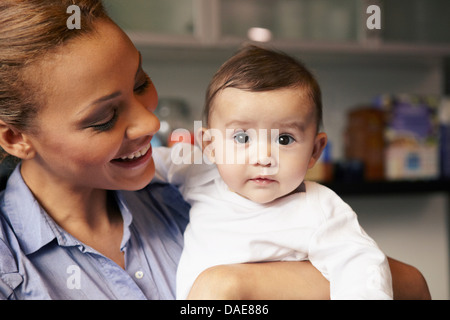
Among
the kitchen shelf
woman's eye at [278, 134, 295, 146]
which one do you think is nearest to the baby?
woman's eye at [278, 134, 295, 146]

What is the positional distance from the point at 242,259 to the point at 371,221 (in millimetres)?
1540

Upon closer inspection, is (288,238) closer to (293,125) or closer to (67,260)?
(293,125)

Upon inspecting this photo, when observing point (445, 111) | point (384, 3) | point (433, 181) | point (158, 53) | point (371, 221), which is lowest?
point (371, 221)

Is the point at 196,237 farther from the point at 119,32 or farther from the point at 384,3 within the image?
the point at 384,3

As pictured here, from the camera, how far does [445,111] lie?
178cm

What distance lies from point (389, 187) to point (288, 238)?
1244 mm

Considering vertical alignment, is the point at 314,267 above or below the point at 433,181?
above

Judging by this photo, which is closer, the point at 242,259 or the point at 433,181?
the point at 242,259

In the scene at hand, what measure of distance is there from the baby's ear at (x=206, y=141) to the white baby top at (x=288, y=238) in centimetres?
6

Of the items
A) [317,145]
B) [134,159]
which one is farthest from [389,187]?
[134,159]

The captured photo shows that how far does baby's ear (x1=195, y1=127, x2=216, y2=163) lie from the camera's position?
0.58m

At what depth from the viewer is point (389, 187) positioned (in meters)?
1.67
